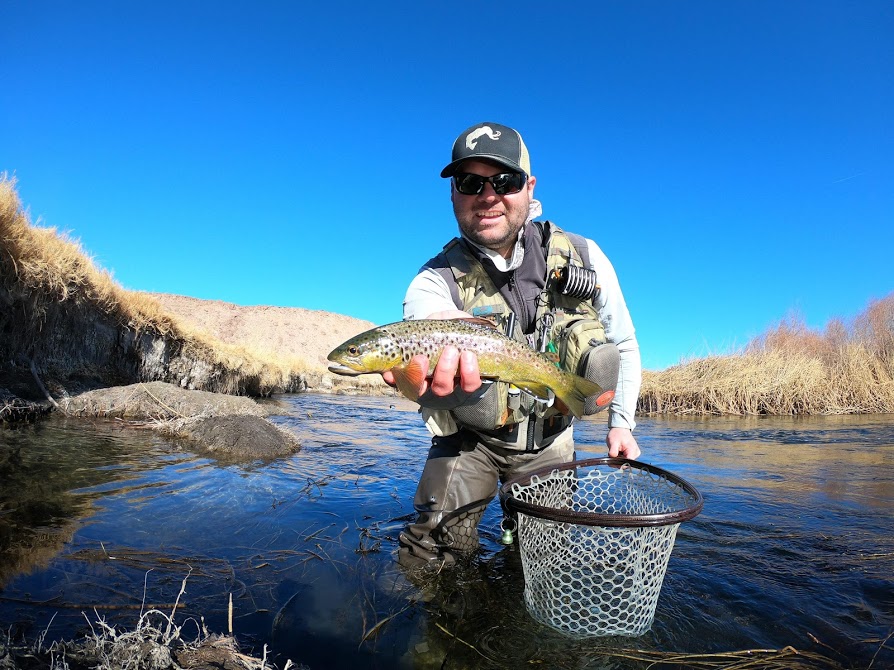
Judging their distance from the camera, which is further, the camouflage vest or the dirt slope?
the dirt slope

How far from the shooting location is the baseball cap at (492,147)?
3525mm

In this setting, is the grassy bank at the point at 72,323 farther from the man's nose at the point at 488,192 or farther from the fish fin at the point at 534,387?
the fish fin at the point at 534,387

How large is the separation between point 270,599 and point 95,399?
901 cm

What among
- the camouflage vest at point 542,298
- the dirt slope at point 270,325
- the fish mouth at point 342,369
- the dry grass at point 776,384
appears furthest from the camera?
the dirt slope at point 270,325

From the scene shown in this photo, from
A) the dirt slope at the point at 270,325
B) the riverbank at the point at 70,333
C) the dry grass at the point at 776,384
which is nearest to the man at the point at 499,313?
the riverbank at the point at 70,333

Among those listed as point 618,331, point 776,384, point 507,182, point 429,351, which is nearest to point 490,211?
point 507,182

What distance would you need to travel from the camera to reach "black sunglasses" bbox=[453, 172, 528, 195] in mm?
3605

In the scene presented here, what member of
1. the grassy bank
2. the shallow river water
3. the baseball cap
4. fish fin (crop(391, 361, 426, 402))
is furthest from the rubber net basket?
the grassy bank

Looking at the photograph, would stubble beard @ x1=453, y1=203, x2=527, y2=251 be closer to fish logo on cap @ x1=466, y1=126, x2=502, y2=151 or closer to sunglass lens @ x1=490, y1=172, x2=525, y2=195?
sunglass lens @ x1=490, y1=172, x2=525, y2=195

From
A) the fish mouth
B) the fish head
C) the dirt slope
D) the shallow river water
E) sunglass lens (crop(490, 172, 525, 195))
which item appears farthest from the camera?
the dirt slope

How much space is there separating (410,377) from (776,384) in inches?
717

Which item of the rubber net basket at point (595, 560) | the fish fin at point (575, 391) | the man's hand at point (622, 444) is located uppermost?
the fish fin at point (575, 391)

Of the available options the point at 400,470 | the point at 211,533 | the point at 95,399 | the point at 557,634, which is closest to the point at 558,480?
the point at 557,634

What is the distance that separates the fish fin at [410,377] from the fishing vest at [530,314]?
51cm
